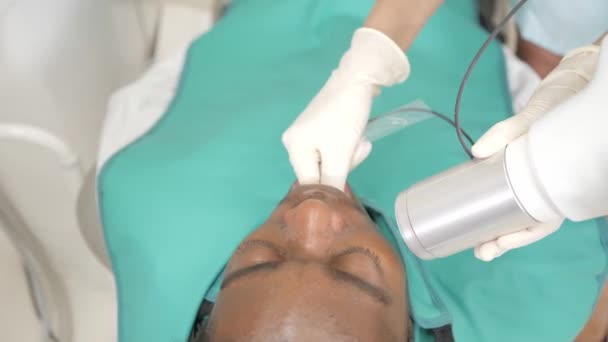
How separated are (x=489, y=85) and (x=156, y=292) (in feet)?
2.60

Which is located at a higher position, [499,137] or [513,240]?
[499,137]

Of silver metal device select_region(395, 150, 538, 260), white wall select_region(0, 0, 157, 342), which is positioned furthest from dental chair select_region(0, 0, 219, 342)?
silver metal device select_region(395, 150, 538, 260)

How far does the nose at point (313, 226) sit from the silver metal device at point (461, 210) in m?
0.09

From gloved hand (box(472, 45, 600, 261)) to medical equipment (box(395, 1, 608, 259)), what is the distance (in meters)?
0.03

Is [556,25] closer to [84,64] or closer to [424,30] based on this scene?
[424,30]

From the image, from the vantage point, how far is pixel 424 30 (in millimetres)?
1197

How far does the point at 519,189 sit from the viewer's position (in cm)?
57

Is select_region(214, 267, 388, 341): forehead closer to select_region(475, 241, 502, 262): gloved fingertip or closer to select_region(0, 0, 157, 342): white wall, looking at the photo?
select_region(475, 241, 502, 262): gloved fingertip

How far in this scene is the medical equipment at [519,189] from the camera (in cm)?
51

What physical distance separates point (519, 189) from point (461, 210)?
0.07m

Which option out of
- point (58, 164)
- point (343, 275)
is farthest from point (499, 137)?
point (58, 164)

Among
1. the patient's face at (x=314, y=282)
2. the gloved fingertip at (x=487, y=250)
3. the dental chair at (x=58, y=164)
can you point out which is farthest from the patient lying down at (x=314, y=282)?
the dental chair at (x=58, y=164)

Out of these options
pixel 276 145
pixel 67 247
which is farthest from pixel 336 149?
pixel 67 247

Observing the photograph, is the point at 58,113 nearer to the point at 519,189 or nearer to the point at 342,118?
the point at 342,118
